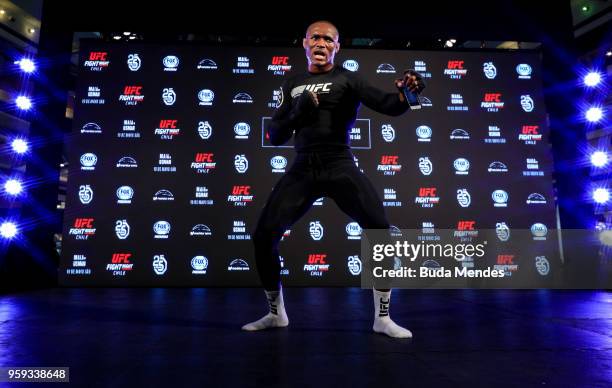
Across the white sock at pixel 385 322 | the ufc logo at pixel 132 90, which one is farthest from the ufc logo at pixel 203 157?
the white sock at pixel 385 322

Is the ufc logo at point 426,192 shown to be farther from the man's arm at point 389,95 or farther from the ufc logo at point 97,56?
the ufc logo at point 97,56

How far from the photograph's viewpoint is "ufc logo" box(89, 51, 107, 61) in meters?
6.40

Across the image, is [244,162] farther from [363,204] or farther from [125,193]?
[363,204]

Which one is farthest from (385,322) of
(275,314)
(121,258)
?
(121,258)

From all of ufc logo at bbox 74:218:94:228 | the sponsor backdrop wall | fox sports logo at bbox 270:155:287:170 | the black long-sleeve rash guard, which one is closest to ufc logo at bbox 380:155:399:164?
the sponsor backdrop wall

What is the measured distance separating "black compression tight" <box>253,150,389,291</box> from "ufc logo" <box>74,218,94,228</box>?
4.27 metres

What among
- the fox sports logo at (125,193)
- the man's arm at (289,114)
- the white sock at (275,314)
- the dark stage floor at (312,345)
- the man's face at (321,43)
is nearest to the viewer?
the dark stage floor at (312,345)

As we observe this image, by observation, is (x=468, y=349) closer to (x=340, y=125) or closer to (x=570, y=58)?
(x=340, y=125)

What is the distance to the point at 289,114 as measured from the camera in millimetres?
2896

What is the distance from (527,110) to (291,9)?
410 centimetres

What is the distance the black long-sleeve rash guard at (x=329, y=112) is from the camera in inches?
113

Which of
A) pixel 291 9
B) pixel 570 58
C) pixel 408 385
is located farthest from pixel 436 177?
pixel 408 385

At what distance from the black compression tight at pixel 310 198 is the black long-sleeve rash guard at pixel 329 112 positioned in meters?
0.09

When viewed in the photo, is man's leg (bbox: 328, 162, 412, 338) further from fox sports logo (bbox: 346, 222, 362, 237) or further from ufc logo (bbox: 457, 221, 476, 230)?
ufc logo (bbox: 457, 221, 476, 230)
